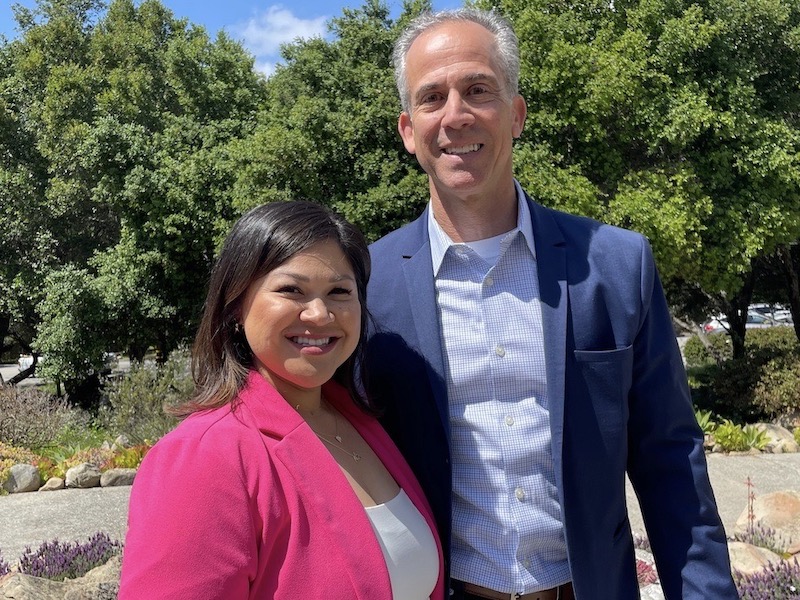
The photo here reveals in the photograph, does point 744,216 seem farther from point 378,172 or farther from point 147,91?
point 147,91

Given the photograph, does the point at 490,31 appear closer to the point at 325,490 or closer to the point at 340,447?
the point at 340,447

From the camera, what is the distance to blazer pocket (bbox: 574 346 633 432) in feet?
6.48

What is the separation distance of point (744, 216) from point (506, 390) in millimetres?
12597

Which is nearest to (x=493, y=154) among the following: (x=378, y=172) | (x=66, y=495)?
(x=66, y=495)

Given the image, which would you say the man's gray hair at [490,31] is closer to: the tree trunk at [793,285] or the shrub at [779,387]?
the shrub at [779,387]

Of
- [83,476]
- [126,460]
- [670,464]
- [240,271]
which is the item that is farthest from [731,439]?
[240,271]

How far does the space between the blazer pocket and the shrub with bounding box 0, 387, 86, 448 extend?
10.6 meters

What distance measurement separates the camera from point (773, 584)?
14.3 feet

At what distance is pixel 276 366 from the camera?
70.1 inches

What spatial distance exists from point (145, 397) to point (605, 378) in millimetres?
10593

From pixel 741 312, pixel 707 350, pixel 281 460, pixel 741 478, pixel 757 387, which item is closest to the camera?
pixel 281 460

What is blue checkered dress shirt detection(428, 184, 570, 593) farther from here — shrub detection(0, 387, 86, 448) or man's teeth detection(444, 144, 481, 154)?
shrub detection(0, 387, 86, 448)

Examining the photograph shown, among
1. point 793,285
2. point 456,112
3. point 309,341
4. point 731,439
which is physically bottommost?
point 731,439

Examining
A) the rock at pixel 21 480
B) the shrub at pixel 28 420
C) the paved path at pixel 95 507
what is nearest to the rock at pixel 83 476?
the paved path at pixel 95 507
